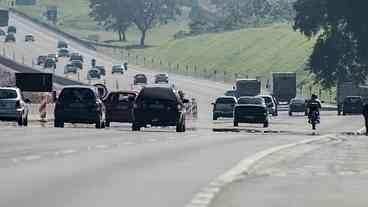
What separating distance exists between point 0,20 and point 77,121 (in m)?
142

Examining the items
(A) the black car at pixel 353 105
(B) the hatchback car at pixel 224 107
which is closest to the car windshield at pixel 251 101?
(B) the hatchback car at pixel 224 107

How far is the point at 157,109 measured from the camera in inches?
1841

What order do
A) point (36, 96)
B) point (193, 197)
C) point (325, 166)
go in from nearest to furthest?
1. point (193, 197)
2. point (325, 166)
3. point (36, 96)

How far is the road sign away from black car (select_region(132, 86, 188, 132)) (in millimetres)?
22727

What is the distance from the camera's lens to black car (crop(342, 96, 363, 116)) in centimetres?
9506

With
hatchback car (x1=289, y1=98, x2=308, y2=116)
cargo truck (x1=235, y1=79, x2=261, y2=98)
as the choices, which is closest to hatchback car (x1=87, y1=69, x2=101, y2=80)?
cargo truck (x1=235, y1=79, x2=261, y2=98)

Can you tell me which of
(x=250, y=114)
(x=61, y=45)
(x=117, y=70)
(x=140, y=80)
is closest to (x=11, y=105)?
(x=250, y=114)

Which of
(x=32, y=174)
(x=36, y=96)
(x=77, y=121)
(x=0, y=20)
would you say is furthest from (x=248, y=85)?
(x=32, y=174)

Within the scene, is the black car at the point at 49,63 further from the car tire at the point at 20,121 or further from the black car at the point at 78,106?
the black car at the point at 78,106

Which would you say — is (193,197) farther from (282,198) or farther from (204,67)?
(204,67)

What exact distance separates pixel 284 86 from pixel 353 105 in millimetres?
18604

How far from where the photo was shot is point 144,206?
15336mm

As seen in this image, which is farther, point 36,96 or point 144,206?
point 36,96

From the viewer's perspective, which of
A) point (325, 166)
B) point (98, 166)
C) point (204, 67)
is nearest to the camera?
point (98, 166)
